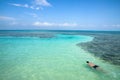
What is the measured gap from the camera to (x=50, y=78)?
8789mm

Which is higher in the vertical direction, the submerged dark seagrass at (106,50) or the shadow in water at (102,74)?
the submerged dark seagrass at (106,50)

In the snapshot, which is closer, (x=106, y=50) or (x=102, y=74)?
(x=102, y=74)

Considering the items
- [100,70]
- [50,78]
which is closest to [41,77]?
[50,78]

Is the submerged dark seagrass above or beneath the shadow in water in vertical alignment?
above

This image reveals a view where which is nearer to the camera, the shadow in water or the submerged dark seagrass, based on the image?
the shadow in water

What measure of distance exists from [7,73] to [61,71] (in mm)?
4219

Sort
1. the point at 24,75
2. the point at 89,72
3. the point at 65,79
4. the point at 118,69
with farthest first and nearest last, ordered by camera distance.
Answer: the point at 118,69 < the point at 89,72 < the point at 24,75 < the point at 65,79

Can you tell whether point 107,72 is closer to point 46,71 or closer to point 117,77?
point 117,77

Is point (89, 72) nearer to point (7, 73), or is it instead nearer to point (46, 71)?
point (46, 71)

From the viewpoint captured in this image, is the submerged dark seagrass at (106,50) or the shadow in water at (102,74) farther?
the submerged dark seagrass at (106,50)

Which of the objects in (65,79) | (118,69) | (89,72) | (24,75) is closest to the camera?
(65,79)

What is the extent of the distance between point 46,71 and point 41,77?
4.11 feet

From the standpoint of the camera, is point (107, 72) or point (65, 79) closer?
point (65, 79)

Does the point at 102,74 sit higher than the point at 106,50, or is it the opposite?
the point at 106,50
